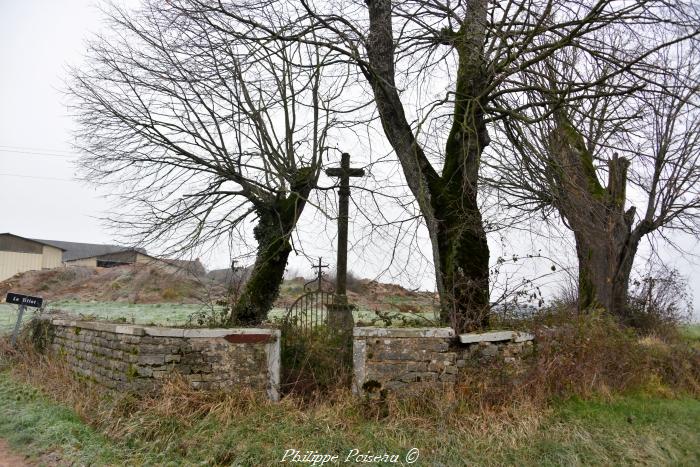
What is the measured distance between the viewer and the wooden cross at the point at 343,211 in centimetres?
948

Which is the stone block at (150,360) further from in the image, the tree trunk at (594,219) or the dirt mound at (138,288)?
the tree trunk at (594,219)

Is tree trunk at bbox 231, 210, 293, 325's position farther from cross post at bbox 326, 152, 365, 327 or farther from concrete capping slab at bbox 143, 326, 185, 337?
concrete capping slab at bbox 143, 326, 185, 337

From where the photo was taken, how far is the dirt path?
601cm

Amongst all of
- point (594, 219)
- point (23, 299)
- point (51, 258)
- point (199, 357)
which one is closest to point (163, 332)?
point (199, 357)

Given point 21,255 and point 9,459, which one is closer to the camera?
point 9,459

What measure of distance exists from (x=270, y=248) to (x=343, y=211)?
138 centimetres

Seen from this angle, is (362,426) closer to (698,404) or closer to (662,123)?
(698,404)

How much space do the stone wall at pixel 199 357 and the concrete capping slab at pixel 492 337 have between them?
245 centimetres

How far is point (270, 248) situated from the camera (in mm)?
9508

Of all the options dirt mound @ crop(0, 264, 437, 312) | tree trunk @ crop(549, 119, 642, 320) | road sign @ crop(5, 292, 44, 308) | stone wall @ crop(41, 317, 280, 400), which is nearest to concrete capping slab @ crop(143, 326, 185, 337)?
stone wall @ crop(41, 317, 280, 400)

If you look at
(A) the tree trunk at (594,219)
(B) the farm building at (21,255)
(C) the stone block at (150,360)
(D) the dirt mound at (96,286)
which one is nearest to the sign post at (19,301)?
(C) the stone block at (150,360)

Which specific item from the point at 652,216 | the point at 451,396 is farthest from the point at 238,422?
the point at 652,216

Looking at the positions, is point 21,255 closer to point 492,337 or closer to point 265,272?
point 265,272

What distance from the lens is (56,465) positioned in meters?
5.82
